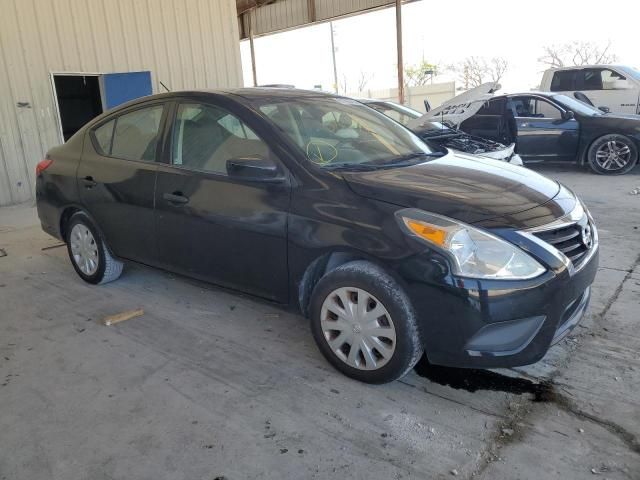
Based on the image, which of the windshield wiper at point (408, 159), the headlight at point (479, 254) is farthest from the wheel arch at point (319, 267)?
the windshield wiper at point (408, 159)

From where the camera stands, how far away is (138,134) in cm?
368

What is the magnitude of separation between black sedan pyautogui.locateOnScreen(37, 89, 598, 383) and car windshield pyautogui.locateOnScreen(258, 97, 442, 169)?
0.01 metres

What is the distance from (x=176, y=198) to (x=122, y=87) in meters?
6.89

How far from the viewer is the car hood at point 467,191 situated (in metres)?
2.40

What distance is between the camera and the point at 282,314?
3557 mm

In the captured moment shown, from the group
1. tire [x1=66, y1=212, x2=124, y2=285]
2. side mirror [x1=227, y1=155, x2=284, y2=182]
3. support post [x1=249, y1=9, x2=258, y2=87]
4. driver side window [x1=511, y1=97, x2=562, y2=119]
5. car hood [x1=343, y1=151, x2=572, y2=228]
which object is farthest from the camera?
support post [x1=249, y1=9, x2=258, y2=87]

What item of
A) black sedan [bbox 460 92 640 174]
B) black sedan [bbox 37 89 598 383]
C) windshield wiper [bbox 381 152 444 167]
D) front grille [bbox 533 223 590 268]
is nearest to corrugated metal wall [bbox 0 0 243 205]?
black sedan [bbox 37 89 598 383]

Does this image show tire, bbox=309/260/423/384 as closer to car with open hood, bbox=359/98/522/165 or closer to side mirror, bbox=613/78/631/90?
car with open hood, bbox=359/98/522/165

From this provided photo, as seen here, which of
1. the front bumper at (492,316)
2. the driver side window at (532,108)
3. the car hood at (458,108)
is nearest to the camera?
the front bumper at (492,316)

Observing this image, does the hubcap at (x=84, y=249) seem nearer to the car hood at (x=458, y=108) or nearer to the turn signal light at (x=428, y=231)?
the turn signal light at (x=428, y=231)

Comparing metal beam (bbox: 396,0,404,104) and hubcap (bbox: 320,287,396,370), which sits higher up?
metal beam (bbox: 396,0,404,104)

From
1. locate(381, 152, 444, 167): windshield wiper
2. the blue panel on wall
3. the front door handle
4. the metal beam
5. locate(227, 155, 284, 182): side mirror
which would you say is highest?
the metal beam

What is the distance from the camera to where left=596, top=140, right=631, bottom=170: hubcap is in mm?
8227

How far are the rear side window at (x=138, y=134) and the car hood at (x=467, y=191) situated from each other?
1.53 metres
